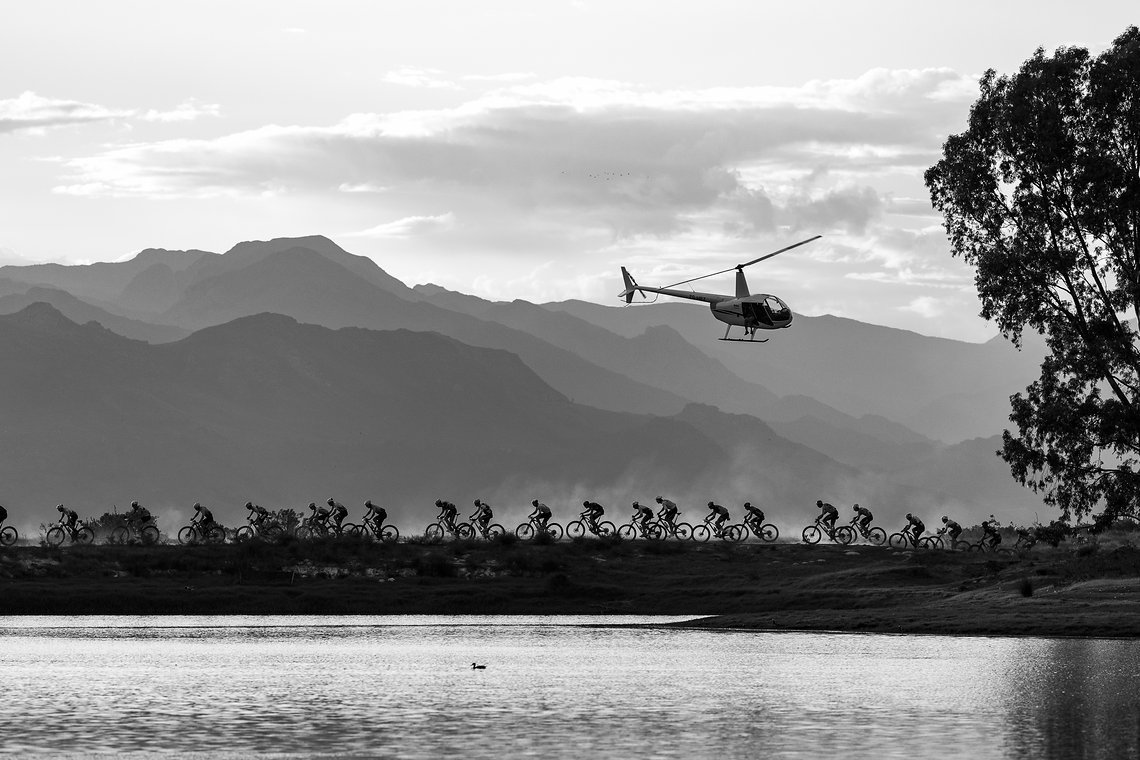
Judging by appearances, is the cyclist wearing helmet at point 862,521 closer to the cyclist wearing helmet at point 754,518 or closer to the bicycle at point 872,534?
the bicycle at point 872,534

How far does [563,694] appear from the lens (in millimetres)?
38250

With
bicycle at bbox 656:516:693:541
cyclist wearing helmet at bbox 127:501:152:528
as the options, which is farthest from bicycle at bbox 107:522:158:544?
bicycle at bbox 656:516:693:541

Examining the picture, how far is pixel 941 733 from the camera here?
31.8 meters

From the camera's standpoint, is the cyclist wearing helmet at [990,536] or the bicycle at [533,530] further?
the bicycle at [533,530]

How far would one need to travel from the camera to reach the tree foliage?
198 feet

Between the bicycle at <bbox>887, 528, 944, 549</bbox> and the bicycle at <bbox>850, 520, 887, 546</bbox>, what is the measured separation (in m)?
0.50

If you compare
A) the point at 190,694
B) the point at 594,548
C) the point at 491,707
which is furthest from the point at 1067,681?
the point at 594,548

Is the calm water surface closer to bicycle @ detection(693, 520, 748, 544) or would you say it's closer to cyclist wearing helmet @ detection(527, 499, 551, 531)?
cyclist wearing helmet @ detection(527, 499, 551, 531)

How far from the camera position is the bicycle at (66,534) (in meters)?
80.7

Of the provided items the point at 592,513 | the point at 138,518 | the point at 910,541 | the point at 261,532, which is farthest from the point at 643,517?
the point at 138,518

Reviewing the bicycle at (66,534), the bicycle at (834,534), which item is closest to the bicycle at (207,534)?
the bicycle at (66,534)

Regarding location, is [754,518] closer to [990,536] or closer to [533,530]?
[533,530]

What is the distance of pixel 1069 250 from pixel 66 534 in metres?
50.5

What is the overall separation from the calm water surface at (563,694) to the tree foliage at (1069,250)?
10504 mm
